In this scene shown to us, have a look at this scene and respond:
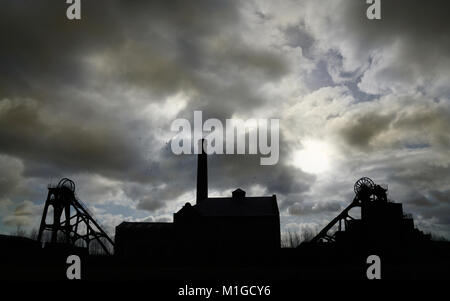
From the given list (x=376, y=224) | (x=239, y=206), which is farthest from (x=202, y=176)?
(x=376, y=224)

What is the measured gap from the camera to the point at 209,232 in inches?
1299

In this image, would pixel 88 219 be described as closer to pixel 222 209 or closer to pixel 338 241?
pixel 222 209

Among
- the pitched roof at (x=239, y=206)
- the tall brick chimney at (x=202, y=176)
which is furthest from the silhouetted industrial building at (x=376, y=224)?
the tall brick chimney at (x=202, y=176)

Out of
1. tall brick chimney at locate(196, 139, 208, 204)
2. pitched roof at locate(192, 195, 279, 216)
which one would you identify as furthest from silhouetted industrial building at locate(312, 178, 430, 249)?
tall brick chimney at locate(196, 139, 208, 204)

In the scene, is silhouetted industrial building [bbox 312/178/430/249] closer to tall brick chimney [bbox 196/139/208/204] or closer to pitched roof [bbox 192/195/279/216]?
pitched roof [bbox 192/195/279/216]

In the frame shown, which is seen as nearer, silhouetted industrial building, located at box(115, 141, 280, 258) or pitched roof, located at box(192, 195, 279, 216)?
silhouetted industrial building, located at box(115, 141, 280, 258)

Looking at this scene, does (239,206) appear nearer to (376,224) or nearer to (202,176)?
(202,176)

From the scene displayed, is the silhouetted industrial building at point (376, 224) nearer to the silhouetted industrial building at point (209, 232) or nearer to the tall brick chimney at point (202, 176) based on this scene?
the silhouetted industrial building at point (209, 232)

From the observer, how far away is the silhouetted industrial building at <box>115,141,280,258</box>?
32.5 m

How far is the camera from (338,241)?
33594mm

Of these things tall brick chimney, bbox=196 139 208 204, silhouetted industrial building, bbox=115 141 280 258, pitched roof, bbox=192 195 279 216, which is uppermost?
tall brick chimney, bbox=196 139 208 204

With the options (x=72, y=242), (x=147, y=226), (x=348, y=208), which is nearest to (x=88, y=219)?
(x=72, y=242)

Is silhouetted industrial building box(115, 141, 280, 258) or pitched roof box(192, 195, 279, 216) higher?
pitched roof box(192, 195, 279, 216)
